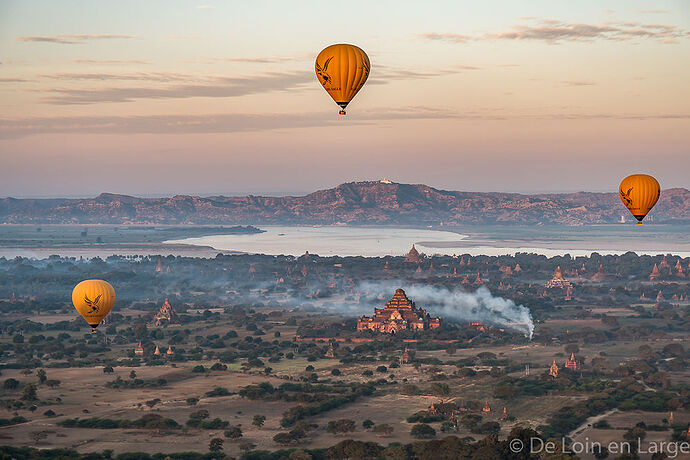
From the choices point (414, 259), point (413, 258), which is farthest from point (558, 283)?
point (413, 258)

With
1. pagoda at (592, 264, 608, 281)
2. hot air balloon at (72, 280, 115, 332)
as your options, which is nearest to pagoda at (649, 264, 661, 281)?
pagoda at (592, 264, 608, 281)

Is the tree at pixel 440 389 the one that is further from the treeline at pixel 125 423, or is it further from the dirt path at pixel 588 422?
the treeline at pixel 125 423

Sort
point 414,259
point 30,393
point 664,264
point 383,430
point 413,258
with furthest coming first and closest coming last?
point 664,264
point 413,258
point 414,259
point 30,393
point 383,430

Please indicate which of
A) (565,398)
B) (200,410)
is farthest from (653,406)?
(200,410)

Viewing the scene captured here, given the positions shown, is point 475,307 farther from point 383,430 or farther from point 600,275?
point 383,430

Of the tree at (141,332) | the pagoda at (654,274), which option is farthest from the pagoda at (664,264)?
the tree at (141,332)
